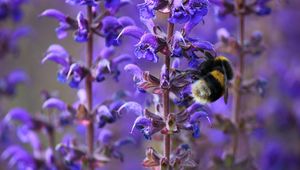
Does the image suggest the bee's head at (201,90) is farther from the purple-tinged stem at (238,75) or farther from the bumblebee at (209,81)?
the purple-tinged stem at (238,75)

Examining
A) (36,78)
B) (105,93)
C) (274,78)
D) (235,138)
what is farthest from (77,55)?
(235,138)

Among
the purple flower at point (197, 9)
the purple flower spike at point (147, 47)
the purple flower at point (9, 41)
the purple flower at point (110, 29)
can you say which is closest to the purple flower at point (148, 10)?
the purple flower spike at point (147, 47)

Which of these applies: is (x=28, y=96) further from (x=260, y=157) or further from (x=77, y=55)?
(x=260, y=157)

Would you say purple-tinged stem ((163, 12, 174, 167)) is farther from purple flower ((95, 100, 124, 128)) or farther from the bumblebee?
purple flower ((95, 100, 124, 128))

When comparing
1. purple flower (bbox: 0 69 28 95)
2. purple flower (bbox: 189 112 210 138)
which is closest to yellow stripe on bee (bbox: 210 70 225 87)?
purple flower (bbox: 189 112 210 138)

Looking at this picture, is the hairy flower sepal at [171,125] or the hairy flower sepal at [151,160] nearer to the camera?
the hairy flower sepal at [171,125]

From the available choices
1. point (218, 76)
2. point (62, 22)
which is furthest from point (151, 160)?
point (62, 22)
